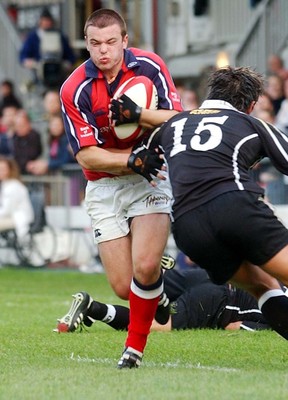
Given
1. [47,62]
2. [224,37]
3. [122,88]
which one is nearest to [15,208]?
[47,62]

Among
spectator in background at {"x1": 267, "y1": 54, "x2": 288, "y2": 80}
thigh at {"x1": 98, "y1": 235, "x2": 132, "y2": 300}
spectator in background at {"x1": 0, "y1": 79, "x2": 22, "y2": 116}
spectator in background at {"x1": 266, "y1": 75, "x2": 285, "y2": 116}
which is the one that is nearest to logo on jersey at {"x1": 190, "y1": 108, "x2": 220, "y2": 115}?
thigh at {"x1": 98, "y1": 235, "x2": 132, "y2": 300}

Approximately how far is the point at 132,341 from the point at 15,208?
11.3 meters

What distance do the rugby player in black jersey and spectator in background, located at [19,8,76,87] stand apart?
1473 cm

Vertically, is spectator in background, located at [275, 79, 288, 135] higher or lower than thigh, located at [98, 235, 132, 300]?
lower

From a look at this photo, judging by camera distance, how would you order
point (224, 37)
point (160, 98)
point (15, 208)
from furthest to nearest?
point (224, 37)
point (15, 208)
point (160, 98)

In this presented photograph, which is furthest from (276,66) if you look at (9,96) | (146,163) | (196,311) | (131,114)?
(146,163)

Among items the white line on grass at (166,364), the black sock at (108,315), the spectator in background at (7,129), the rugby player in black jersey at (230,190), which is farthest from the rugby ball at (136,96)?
the spectator in background at (7,129)

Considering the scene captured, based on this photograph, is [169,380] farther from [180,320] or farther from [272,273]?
[180,320]

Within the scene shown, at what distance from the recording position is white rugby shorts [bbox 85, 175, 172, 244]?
830 cm

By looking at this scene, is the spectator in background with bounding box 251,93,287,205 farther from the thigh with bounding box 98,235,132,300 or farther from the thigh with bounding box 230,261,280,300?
the thigh with bounding box 230,261,280,300

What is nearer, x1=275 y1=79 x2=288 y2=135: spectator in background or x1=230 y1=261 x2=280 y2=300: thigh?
x1=230 y1=261 x2=280 y2=300: thigh

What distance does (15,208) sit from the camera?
60.1 ft

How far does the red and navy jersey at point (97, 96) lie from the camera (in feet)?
26.1

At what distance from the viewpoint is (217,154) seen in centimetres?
685
